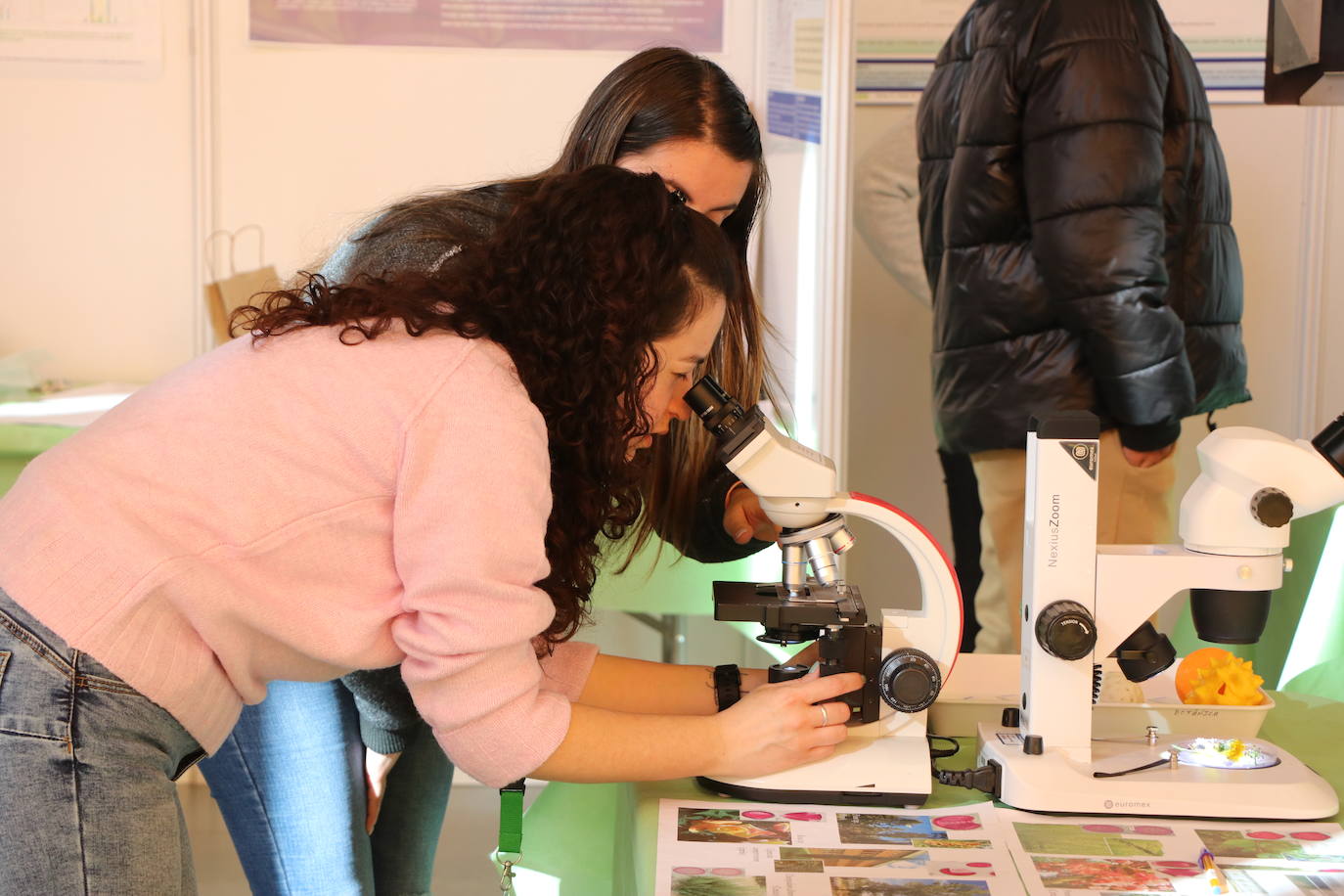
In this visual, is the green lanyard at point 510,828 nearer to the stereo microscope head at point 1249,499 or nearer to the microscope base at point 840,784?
the microscope base at point 840,784

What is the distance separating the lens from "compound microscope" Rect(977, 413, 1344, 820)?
3.35 feet

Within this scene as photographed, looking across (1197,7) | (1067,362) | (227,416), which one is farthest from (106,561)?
(1197,7)

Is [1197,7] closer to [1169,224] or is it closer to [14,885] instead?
[1169,224]

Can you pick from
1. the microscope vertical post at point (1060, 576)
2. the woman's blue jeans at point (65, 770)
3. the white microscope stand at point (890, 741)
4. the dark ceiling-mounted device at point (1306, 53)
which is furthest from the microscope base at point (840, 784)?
the dark ceiling-mounted device at point (1306, 53)

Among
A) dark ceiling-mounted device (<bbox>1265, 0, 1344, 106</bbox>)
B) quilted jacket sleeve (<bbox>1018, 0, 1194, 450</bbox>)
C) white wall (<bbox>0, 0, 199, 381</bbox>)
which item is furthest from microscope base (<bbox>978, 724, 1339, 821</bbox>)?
white wall (<bbox>0, 0, 199, 381</bbox>)

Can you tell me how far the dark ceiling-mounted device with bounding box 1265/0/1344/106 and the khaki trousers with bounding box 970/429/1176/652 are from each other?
106 cm

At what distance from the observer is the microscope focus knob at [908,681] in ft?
3.64

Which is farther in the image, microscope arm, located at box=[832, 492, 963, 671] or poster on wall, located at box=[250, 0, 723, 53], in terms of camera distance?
poster on wall, located at box=[250, 0, 723, 53]

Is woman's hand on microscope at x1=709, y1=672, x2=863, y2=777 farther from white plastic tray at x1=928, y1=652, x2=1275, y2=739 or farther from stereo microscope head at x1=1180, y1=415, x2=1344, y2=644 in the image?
stereo microscope head at x1=1180, y1=415, x2=1344, y2=644

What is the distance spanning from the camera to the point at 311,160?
2797 mm

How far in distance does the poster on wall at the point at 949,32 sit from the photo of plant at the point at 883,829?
251 cm

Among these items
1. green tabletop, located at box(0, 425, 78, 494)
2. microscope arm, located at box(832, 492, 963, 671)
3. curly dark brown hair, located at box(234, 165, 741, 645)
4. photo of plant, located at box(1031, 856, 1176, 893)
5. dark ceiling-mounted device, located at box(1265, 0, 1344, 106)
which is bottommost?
photo of plant, located at box(1031, 856, 1176, 893)

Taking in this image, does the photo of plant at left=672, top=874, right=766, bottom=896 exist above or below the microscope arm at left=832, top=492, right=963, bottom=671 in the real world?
below

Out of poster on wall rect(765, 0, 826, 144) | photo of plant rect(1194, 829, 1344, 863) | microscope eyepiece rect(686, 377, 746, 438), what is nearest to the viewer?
photo of plant rect(1194, 829, 1344, 863)
